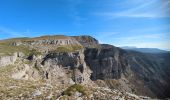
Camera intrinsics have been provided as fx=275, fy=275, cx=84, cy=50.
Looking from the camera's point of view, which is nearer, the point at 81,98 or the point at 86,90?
the point at 81,98

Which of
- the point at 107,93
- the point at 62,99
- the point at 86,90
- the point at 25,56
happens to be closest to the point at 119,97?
the point at 107,93

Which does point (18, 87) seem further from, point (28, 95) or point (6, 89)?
point (28, 95)

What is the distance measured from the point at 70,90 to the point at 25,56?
158 metres

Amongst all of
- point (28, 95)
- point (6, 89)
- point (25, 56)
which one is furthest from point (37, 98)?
point (25, 56)

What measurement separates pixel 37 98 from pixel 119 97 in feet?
43.6

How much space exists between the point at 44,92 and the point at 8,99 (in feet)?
20.5

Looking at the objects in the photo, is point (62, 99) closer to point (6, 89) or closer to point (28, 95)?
point (28, 95)

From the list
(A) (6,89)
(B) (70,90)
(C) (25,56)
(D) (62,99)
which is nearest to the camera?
(D) (62,99)

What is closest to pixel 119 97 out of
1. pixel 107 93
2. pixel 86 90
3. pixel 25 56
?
pixel 107 93

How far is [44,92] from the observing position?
46.6 meters

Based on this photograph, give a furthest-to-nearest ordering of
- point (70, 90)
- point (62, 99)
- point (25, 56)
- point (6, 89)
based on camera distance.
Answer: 1. point (25, 56)
2. point (6, 89)
3. point (70, 90)
4. point (62, 99)

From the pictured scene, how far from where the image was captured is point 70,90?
46062mm

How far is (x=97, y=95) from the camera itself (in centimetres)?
4506

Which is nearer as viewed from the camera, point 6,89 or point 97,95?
point 97,95
